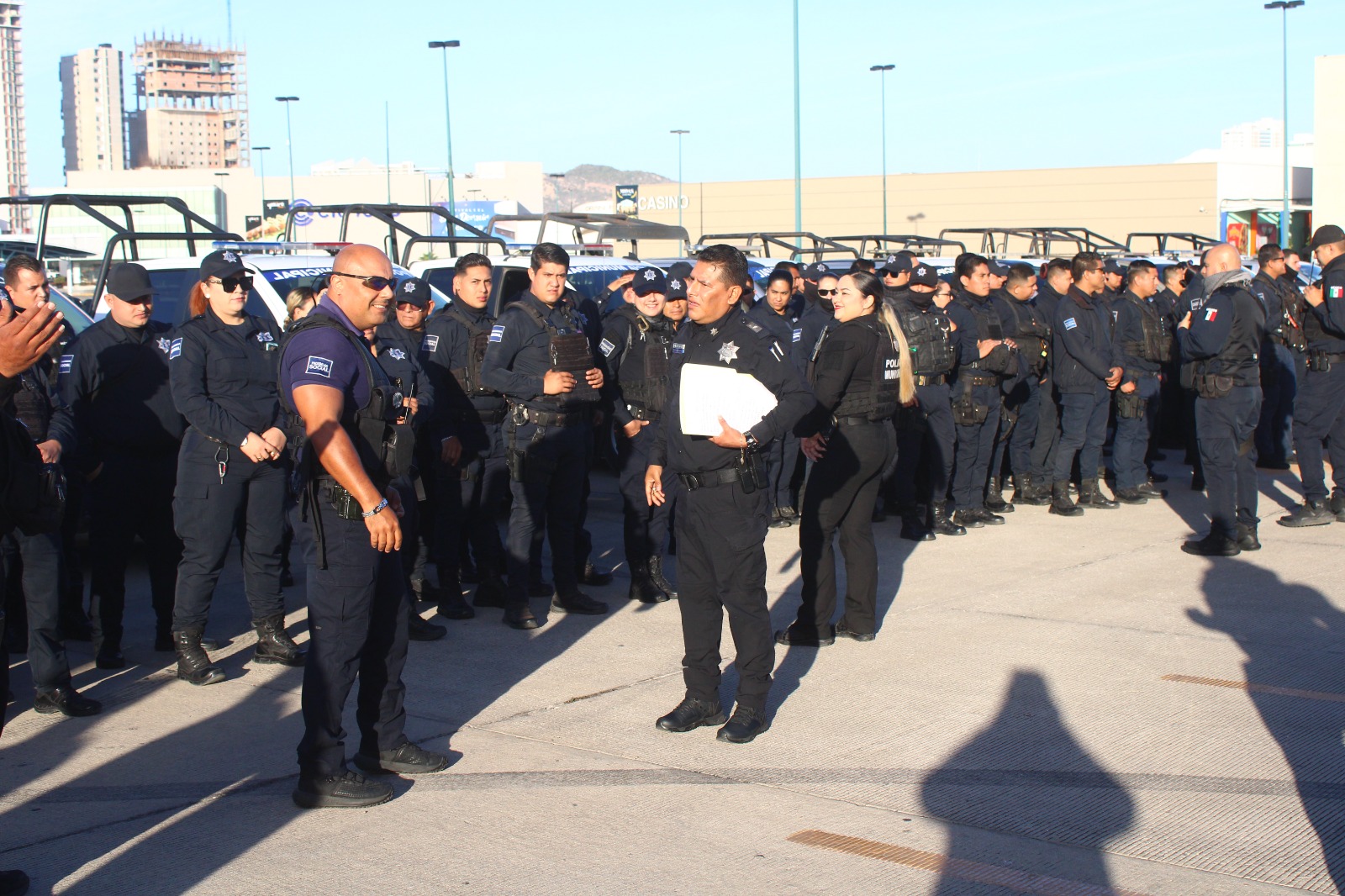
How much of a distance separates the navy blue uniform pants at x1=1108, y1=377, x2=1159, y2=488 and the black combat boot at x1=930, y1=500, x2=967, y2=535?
70.1 inches

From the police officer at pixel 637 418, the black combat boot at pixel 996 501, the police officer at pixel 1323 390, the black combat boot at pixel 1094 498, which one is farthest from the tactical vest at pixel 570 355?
the police officer at pixel 1323 390

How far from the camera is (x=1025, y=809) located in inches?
179

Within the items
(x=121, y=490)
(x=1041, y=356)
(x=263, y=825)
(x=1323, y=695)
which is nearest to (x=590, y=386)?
(x=121, y=490)

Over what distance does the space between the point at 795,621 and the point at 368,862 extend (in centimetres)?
319

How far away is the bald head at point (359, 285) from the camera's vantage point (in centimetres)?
478

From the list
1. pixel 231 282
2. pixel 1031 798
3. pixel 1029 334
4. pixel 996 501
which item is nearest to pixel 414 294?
pixel 231 282

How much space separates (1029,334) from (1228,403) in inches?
75.9

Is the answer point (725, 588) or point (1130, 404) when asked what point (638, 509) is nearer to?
point (725, 588)

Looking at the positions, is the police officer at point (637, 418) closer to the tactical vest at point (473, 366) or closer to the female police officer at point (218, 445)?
the tactical vest at point (473, 366)

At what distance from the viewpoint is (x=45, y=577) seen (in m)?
5.89

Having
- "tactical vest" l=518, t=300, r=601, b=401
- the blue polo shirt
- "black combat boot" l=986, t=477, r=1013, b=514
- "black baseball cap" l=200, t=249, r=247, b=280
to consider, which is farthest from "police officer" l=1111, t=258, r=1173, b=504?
the blue polo shirt

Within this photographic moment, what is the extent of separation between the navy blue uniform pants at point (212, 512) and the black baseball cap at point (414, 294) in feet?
6.08

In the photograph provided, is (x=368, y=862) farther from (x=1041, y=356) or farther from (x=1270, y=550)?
(x=1041, y=356)

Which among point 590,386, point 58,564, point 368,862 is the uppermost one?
point 590,386
